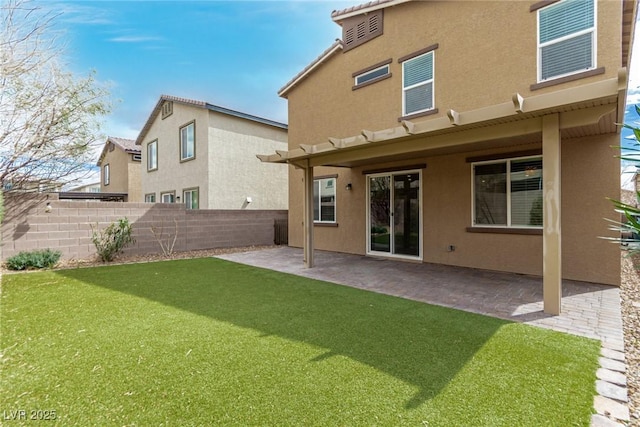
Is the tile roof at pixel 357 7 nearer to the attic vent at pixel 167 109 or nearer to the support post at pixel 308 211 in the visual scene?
the support post at pixel 308 211

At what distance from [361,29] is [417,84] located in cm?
321

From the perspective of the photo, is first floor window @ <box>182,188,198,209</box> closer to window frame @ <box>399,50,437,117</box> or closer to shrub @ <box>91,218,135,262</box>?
Answer: shrub @ <box>91,218,135,262</box>

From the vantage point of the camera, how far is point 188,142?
53.3 ft

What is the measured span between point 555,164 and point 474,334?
9.29 feet

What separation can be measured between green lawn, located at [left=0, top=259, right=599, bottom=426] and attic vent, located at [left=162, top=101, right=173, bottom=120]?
557 inches

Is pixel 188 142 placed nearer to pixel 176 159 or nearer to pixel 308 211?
pixel 176 159

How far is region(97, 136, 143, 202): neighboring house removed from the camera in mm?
22984

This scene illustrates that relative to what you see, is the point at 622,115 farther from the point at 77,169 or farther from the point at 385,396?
the point at 77,169

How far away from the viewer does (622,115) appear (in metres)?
5.80

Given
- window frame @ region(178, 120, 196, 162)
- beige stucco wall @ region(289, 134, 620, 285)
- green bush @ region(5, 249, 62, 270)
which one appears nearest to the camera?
beige stucco wall @ region(289, 134, 620, 285)

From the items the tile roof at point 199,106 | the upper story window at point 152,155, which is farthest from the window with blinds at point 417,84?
the upper story window at point 152,155

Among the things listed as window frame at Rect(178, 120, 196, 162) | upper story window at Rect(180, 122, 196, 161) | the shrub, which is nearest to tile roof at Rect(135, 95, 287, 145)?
window frame at Rect(178, 120, 196, 162)

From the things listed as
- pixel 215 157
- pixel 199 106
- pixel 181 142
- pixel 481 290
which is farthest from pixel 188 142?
pixel 481 290

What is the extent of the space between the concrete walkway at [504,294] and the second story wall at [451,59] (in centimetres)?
411
